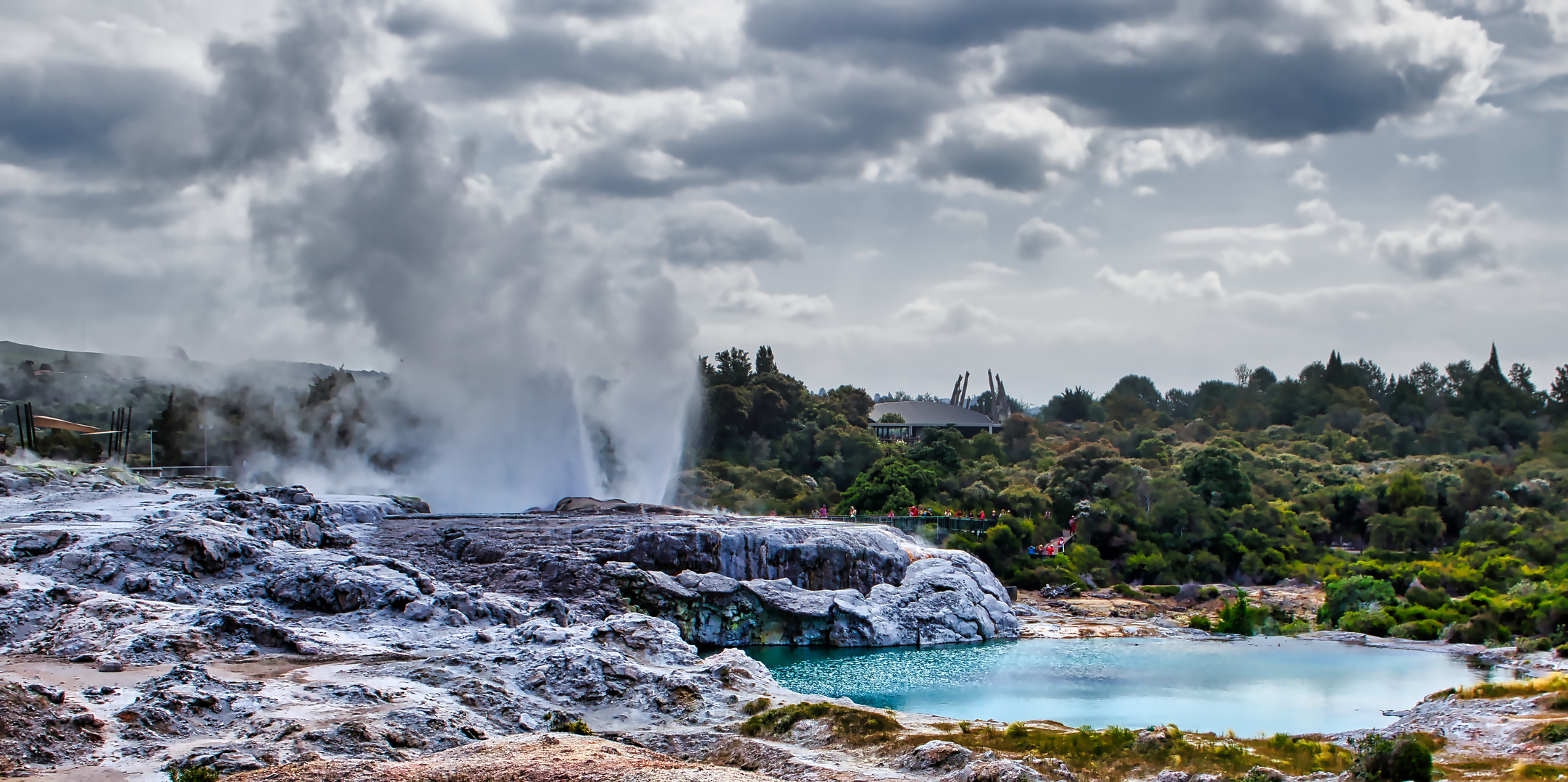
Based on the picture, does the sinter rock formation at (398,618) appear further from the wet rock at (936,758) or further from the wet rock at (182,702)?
the wet rock at (936,758)

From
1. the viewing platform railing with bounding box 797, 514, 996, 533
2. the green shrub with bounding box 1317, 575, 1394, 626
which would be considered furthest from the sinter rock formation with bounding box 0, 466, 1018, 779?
the green shrub with bounding box 1317, 575, 1394, 626

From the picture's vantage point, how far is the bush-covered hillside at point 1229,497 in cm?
5675

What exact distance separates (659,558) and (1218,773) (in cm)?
2839

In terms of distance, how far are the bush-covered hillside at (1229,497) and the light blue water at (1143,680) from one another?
26.4 ft

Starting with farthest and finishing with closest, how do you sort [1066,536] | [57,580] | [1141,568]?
Result: [1066,536] → [1141,568] → [57,580]

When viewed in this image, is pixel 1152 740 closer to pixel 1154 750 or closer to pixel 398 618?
pixel 1154 750

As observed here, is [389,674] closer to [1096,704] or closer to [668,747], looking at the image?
[668,747]

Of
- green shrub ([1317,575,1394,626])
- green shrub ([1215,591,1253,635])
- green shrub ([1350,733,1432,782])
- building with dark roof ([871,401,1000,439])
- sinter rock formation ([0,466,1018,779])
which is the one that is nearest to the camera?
green shrub ([1350,733,1432,782])

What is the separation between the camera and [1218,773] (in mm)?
19172

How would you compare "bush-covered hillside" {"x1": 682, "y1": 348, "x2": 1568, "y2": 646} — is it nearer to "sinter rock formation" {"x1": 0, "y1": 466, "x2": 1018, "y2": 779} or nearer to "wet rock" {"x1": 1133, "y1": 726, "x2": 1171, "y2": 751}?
"sinter rock formation" {"x1": 0, "y1": 466, "x2": 1018, "y2": 779}

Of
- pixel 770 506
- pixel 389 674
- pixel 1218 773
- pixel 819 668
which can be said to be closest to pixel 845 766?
pixel 1218 773

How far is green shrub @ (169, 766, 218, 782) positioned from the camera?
17.4 metres

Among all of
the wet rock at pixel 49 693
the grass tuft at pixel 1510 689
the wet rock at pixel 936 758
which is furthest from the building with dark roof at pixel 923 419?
the wet rock at pixel 49 693

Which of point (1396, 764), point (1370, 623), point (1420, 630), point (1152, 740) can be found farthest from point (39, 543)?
point (1420, 630)
